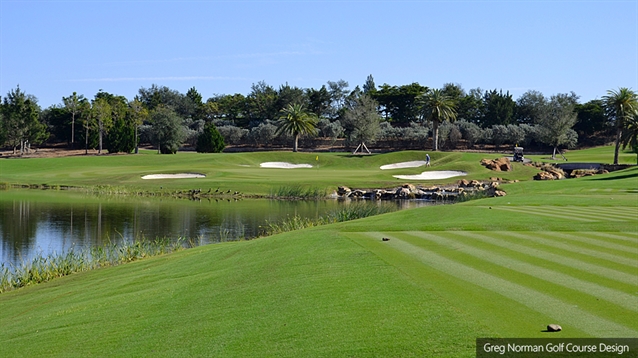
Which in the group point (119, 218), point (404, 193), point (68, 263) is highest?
point (68, 263)

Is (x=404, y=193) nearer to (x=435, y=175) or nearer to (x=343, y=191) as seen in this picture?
(x=343, y=191)

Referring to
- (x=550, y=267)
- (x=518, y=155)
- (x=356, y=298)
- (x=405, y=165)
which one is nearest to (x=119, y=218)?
(x=356, y=298)

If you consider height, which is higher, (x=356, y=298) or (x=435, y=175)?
(x=356, y=298)

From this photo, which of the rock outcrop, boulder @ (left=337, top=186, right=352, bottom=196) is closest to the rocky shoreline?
boulder @ (left=337, top=186, right=352, bottom=196)

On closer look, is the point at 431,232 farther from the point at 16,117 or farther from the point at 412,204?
the point at 16,117

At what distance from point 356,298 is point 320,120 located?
357 feet

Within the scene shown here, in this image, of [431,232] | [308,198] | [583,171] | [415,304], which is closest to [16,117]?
[308,198]

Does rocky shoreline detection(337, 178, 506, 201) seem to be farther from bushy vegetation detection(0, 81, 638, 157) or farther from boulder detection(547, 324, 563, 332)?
boulder detection(547, 324, 563, 332)

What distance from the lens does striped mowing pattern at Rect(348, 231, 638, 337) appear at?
310 inches

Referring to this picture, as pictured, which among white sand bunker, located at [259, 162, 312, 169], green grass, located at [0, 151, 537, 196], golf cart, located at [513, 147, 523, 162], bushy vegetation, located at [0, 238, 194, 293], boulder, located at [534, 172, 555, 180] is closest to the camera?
bushy vegetation, located at [0, 238, 194, 293]

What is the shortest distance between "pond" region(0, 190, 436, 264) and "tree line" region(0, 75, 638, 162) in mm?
42386

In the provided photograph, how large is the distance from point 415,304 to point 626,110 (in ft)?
266

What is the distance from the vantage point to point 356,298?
9.35 meters

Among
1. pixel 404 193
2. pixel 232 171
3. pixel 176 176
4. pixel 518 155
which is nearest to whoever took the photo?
pixel 404 193
